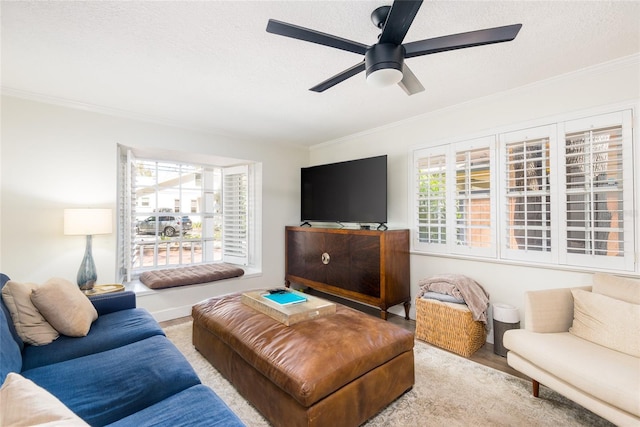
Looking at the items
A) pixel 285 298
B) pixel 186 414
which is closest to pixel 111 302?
pixel 285 298

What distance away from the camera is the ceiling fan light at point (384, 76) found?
146cm

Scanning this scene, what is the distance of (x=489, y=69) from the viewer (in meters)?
2.27

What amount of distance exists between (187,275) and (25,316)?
1.88m

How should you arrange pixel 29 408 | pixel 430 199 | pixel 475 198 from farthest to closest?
1. pixel 430 199
2. pixel 475 198
3. pixel 29 408

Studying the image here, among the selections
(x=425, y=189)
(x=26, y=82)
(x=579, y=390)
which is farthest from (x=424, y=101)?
(x=26, y=82)

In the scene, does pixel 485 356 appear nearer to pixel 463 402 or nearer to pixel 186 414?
pixel 463 402

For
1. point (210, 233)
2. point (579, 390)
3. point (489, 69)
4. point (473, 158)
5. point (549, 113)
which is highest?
point (489, 69)

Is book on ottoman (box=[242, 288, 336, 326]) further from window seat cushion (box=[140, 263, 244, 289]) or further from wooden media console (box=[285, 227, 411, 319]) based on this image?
window seat cushion (box=[140, 263, 244, 289])

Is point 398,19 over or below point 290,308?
over

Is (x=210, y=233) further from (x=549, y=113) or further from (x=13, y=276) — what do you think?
(x=549, y=113)

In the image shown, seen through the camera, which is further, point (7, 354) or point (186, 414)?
point (7, 354)

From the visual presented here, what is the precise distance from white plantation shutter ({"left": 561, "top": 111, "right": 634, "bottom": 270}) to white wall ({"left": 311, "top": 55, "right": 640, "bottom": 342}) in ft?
0.36

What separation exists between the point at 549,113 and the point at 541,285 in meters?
1.51

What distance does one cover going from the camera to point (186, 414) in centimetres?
115
